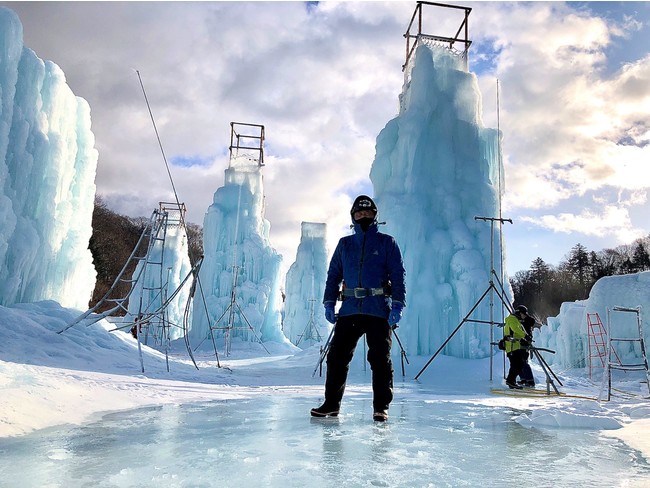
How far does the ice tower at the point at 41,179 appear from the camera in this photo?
10.4 m

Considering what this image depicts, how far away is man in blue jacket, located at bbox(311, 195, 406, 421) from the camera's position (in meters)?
3.55

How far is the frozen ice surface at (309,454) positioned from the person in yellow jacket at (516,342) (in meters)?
3.98

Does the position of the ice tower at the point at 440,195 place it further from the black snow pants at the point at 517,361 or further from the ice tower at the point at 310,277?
the ice tower at the point at 310,277

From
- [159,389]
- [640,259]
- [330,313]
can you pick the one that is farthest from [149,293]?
[640,259]

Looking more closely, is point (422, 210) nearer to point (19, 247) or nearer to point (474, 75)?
point (474, 75)

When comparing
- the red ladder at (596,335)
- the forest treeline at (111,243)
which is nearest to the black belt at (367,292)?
the red ladder at (596,335)

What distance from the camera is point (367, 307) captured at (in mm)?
3600

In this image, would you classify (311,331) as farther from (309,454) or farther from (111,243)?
(309,454)

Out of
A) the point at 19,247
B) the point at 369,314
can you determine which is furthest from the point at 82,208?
the point at 369,314

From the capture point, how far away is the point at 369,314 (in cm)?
359

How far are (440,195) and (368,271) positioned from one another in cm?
949

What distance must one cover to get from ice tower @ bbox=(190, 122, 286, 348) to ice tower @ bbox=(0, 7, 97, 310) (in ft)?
32.9

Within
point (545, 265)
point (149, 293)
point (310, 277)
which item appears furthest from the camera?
point (545, 265)

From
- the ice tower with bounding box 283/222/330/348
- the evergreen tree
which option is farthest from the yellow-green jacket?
the evergreen tree
